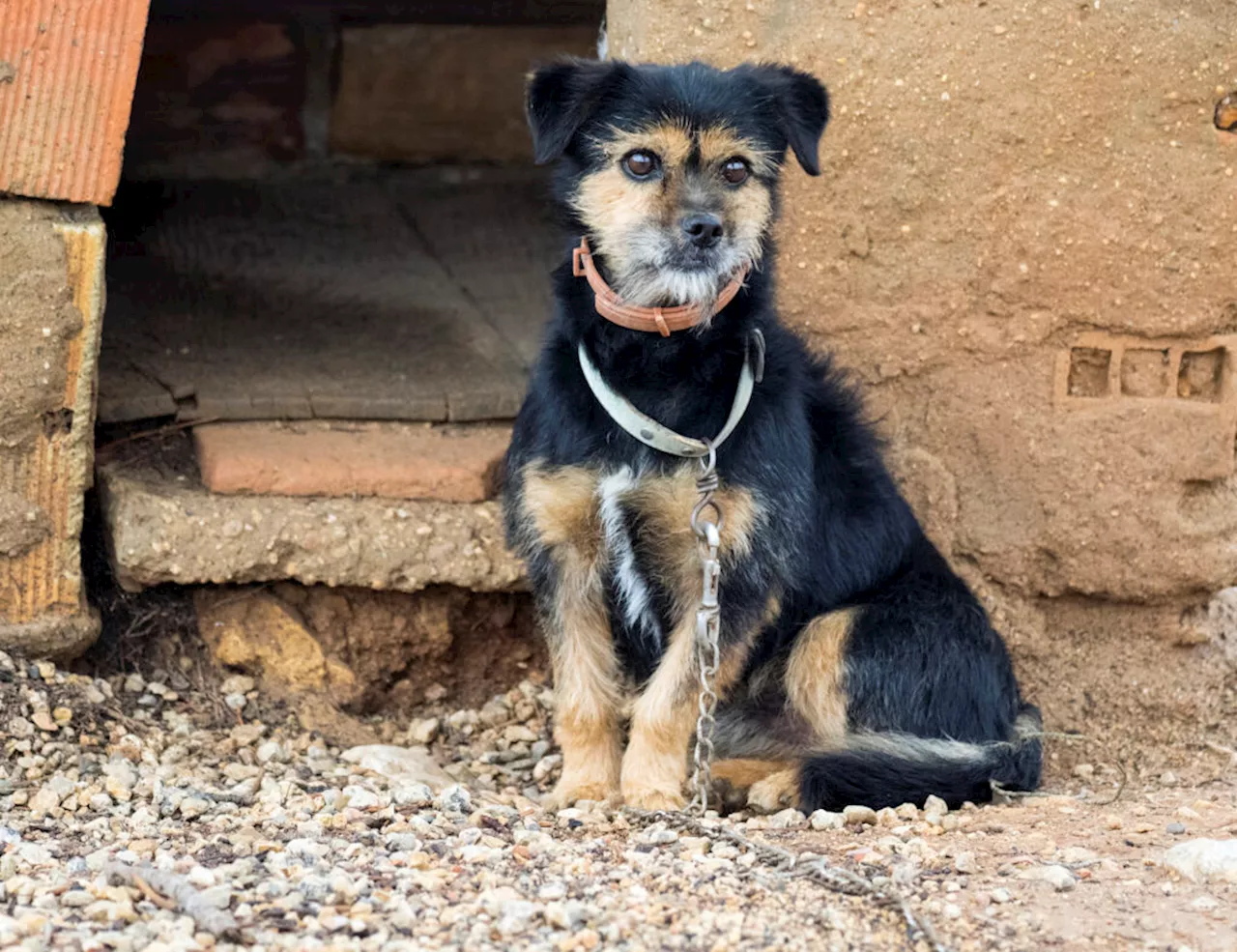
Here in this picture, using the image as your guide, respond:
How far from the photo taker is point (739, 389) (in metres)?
3.93

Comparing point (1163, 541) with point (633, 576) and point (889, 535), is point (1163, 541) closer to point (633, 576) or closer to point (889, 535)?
point (889, 535)

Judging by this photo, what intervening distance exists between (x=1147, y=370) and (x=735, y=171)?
181 cm

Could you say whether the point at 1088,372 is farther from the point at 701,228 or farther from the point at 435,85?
the point at 435,85

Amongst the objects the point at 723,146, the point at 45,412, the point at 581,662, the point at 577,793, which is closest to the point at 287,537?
the point at 45,412

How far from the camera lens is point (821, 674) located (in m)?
4.29

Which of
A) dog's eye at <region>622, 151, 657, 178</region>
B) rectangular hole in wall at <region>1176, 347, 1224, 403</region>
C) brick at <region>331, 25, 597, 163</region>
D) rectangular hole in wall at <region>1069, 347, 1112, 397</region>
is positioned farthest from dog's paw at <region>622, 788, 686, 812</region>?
brick at <region>331, 25, 597, 163</region>

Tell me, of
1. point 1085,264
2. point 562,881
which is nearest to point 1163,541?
point 1085,264

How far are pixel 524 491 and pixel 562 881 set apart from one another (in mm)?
1237

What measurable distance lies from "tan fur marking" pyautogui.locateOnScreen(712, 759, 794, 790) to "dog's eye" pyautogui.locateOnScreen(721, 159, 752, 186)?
1.72 metres

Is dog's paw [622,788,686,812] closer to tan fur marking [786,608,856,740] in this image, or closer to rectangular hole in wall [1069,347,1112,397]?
tan fur marking [786,608,856,740]

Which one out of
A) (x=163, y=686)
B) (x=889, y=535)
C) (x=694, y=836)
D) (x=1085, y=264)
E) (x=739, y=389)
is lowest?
(x=163, y=686)

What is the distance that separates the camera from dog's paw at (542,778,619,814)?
416 centimetres

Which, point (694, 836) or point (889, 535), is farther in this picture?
point (889, 535)

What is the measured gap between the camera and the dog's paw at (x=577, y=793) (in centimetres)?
416
